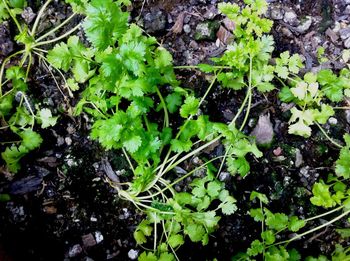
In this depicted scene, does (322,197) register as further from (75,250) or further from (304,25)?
(75,250)

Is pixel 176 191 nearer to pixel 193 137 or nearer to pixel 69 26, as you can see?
pixel 193 137

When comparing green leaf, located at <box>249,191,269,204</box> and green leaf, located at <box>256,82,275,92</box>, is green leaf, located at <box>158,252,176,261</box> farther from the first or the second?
green leaf, located at <box>256,82,275,92</box>

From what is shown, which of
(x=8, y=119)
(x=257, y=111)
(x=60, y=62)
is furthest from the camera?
(x=257, y=111)

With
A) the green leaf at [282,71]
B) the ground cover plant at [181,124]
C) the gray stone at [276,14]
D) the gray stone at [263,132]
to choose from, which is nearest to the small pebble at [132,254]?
the ground cover plant at [181,124]

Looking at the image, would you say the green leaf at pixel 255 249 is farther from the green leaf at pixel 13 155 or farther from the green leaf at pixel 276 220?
the green leaf at pixel 13 155

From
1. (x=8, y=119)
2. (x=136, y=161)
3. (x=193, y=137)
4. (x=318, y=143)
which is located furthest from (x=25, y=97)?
(x=318, y=143)

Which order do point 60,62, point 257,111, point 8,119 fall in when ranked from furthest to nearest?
point 257,111, point 8,119, point 60,62

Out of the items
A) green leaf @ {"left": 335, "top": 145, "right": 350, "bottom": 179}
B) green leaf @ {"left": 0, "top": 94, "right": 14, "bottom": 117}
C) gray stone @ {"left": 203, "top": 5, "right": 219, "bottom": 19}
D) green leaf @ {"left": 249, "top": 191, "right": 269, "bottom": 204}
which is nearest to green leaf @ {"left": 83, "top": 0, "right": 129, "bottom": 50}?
green leaf @ {"left": 0, "top": 94, "right": 14, "bottom": 117}
